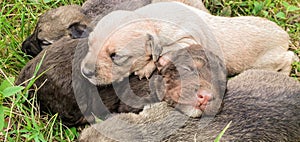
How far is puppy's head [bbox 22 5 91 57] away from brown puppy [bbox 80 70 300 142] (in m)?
1.57

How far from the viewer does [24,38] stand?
6406 millimetres

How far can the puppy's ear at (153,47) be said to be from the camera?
17.7ft

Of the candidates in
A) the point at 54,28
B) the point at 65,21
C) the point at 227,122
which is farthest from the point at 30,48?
the point at 227,122

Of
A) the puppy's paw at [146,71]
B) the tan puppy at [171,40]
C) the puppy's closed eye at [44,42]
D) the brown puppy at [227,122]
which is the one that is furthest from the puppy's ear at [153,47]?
the puppy's closed eye at [44,42]

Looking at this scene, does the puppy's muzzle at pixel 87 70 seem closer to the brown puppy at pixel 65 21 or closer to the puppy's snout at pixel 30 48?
the brown puppy at pixel 65 21

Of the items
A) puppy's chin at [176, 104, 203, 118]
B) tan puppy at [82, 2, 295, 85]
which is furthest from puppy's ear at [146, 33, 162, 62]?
puppy's chin at [176, 104, 203, 118]

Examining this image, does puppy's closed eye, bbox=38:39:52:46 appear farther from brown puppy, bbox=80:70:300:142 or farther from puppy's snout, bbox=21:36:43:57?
brown puppy, bbox=80:70:300:142

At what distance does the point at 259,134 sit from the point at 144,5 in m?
2.37

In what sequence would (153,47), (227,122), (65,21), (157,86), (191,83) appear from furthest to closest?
(65,21) → (153,47) → (157,86) → (227,122) → (191,83)

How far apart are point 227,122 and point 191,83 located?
54 centimetres

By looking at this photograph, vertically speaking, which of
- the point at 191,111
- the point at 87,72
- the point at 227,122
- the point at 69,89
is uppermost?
the point at 87,72

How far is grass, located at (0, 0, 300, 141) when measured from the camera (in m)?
5.31

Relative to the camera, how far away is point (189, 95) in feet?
15.7

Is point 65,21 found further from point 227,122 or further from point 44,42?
point 227,122
